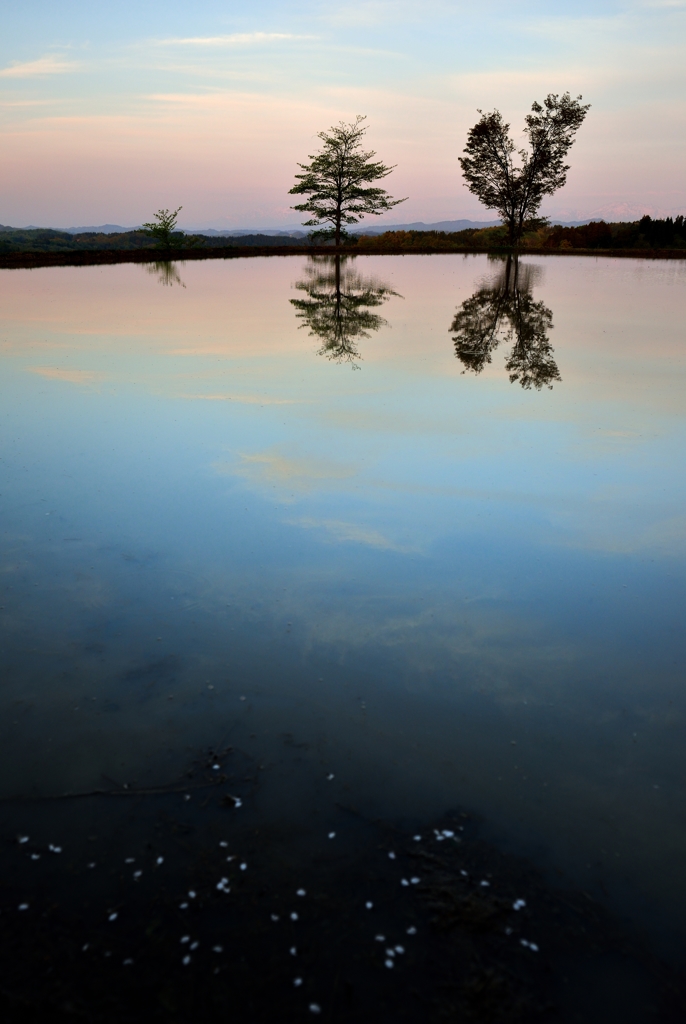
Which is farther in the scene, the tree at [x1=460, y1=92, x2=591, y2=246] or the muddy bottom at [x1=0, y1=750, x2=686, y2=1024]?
the tree at [x1=460, y1=92, x2=591, y2=246]

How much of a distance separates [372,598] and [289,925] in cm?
256

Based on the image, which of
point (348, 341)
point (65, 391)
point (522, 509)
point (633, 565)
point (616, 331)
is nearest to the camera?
point (633, 565)

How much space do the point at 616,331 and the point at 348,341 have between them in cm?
688

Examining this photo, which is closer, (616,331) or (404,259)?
(616,331)

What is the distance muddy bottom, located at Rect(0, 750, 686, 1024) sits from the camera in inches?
98.5

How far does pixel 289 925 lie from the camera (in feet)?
9.06

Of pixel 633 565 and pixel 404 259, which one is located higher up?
pixel 404 259

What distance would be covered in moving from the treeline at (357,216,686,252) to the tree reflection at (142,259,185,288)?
17.8m

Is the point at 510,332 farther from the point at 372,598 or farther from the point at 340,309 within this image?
the point at 372,598

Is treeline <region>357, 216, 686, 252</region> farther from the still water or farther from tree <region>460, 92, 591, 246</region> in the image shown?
the still water

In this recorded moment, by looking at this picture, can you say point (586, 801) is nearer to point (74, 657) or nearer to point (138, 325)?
point (74, 657)

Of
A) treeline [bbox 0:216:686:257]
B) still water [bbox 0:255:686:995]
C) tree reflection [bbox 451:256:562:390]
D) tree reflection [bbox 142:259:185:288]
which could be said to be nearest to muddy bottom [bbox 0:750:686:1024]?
still water [bbox 0:255:686:995]

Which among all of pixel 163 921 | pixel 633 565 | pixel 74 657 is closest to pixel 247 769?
pixel 163 921

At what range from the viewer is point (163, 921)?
278 cm
